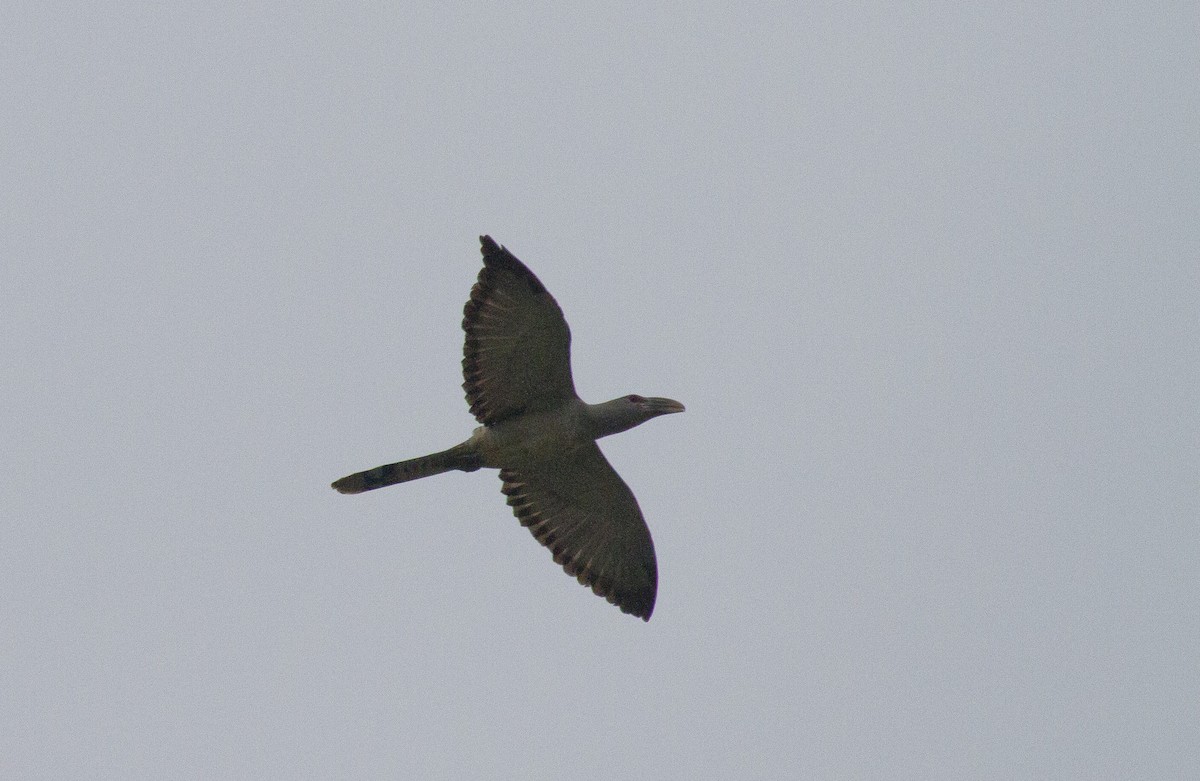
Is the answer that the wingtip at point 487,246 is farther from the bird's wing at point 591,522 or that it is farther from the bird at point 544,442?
the bird's wing at point 591,522

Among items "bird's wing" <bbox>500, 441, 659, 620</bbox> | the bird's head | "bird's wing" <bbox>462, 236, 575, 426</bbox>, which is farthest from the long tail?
the bird's head

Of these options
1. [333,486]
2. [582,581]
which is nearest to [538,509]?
[582,581]

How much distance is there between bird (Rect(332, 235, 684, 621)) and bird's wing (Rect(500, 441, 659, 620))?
0.01 meters

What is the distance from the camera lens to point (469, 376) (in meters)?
16.5

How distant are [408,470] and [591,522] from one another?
98.4 inches

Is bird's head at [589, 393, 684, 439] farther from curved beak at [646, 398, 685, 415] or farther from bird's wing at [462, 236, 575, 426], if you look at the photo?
bird's wing at [462, 236, 575, 426]

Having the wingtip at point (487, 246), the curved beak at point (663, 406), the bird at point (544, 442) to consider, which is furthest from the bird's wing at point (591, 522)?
the wingtip at point (487, 246)

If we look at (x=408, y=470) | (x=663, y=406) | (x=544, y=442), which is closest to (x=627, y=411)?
(x=663, y=406)

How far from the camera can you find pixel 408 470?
1669cm

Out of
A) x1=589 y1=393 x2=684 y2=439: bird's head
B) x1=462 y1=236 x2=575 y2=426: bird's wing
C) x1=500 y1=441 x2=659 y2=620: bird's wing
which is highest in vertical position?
x1=462 y1=236 x2=575 y2=426: bird's wing

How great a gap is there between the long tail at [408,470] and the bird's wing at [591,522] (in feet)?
2.71

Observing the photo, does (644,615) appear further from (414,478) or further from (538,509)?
(414,478)

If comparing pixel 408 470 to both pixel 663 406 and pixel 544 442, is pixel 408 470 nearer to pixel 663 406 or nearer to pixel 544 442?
pixel 544 442

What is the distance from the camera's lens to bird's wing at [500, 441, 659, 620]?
1734 centimetres
